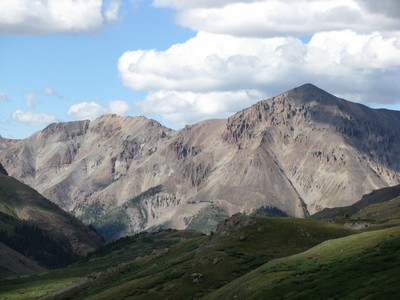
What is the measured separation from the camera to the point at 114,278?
134m

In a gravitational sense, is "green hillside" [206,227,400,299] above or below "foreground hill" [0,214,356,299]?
below

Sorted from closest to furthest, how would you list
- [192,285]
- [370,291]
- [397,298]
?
1. [397,298]
2. [370,291]
3. [192,285]

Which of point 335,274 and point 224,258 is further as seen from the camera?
point 224,258

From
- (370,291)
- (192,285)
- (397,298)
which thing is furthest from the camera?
(192,285)

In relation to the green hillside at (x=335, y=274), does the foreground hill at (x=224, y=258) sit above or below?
above

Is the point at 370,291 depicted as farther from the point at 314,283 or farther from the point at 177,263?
the point at 177,263

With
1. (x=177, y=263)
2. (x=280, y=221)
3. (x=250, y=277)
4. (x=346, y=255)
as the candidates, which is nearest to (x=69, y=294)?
(x=177, y=263)

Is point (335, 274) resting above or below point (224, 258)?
below

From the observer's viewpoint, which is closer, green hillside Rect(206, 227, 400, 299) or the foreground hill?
green hillside Rect(206, 227, 400, 299)

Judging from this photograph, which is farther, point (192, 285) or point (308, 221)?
point (308, 221)

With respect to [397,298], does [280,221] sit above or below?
above

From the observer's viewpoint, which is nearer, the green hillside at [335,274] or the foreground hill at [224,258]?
the green hillside at [335,274]

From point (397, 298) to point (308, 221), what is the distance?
64.0 meters

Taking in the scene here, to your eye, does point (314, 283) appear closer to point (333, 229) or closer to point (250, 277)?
point (250, 277)
